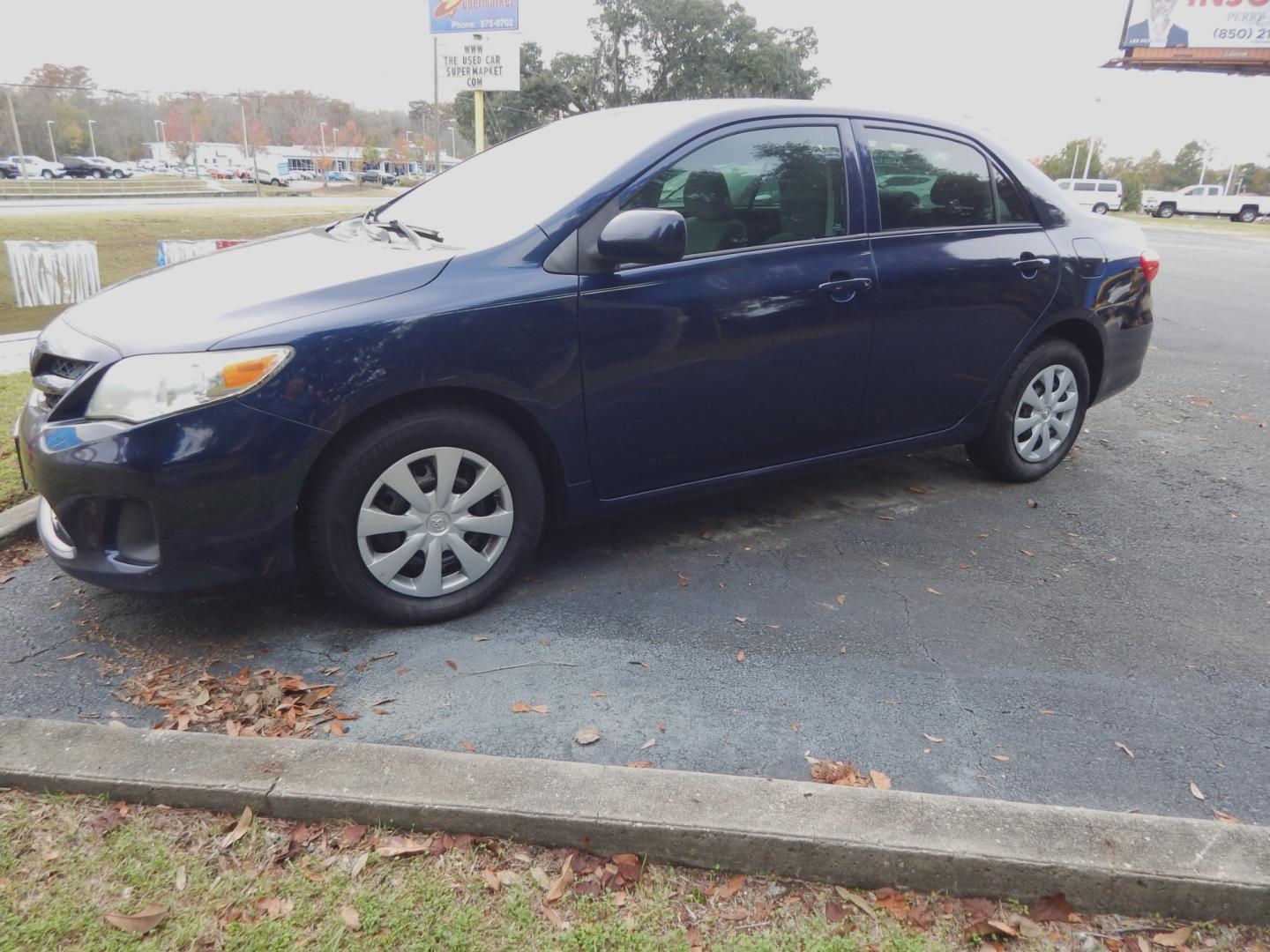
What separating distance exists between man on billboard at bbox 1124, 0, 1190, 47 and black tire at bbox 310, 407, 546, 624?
58.6m

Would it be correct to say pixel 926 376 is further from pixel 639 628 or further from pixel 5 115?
pixel 5 115

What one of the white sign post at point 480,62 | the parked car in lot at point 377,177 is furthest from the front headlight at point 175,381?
the parked car in lot at point 377,177

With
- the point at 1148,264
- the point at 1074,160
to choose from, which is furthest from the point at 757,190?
the point at 1074,160

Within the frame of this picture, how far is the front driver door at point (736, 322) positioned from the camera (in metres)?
3.26

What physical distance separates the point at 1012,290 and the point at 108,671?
152 inches

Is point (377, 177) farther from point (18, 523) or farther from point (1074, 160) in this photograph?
point (18, 523)

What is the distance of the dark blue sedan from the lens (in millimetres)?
2705

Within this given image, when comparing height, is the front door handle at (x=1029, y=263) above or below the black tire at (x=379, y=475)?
above

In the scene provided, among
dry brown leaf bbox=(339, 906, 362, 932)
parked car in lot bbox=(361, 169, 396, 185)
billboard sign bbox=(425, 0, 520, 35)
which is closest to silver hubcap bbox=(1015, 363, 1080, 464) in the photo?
dry brown leaf bbox=(339, 906, 362, 932)

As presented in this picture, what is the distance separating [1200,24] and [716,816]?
196 ft

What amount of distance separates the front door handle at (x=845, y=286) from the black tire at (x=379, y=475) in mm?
1378

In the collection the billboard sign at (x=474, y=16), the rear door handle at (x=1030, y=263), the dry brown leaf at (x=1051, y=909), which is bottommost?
the dry brown leaf at (x=1051, y=909)

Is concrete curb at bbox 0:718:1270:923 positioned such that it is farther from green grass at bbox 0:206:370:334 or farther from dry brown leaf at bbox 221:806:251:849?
green grass at bbox 0:206:370:334

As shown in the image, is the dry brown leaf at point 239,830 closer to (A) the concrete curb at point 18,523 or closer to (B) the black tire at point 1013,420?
(A) the concrete curb at point 18,523
